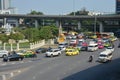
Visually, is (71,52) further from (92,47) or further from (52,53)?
(92,47)

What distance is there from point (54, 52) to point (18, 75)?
2302 centimetres

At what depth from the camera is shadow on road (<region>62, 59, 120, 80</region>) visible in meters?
39.2

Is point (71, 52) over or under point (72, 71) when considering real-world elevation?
under

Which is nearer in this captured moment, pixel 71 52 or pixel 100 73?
pixel 100 73

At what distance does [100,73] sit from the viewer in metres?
42.9

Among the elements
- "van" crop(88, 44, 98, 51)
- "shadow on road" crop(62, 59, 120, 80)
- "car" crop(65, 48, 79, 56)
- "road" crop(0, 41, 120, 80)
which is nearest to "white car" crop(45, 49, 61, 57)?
"car" crop(65, 48, 79, 56)

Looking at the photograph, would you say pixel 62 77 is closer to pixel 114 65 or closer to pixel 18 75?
pixel 18 75

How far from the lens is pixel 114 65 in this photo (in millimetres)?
50344

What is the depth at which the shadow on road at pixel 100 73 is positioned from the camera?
39156 millimetres

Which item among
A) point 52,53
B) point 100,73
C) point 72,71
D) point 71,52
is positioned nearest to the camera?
point 100,73

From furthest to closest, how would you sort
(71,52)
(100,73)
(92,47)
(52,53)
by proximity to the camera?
(92,47) → (71,52) → (52,53) → (100,73)

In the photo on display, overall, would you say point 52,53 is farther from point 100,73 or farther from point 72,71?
point 100,73

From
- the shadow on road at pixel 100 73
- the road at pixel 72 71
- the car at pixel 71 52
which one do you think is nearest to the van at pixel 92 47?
the car at pixel 71 52

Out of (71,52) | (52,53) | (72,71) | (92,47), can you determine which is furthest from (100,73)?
(92,47)
